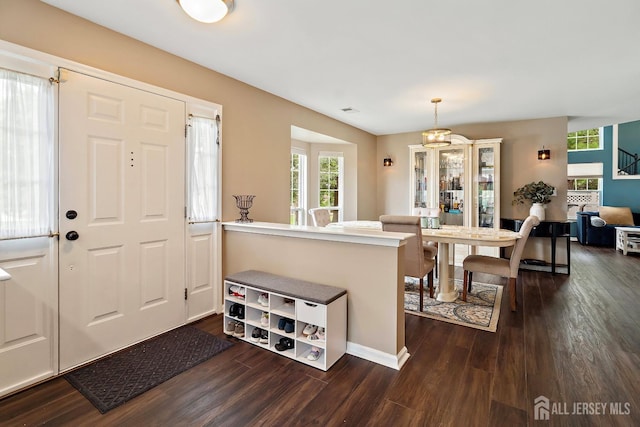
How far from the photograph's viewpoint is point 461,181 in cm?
537

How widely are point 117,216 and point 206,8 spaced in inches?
64.0

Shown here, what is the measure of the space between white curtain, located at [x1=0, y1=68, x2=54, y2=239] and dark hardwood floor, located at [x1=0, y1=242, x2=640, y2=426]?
3.48ft

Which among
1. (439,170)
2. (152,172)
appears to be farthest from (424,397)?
(439,170)

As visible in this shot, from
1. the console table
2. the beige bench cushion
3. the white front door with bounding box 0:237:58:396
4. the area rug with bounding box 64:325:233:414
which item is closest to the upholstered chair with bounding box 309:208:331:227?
the area rug with bounding box 64:325:233:414

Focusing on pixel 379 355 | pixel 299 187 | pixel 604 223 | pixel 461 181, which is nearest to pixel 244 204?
pixel 379 355

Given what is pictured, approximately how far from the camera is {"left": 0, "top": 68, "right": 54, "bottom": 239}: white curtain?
183 centimetres

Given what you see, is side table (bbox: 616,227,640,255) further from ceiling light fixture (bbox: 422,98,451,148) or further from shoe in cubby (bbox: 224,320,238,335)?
shoe in cubby (bbox: 224,320,238,335)

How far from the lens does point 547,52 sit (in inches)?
106

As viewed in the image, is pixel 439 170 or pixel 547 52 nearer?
pixel 547 52

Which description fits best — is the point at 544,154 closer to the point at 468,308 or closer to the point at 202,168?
the point at 468,308

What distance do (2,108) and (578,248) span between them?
9458 mm

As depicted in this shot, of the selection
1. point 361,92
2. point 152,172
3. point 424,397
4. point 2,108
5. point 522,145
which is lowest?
point 424,397

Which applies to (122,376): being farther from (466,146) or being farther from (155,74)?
(466,146)

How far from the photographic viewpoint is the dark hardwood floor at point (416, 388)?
1.65 metres
